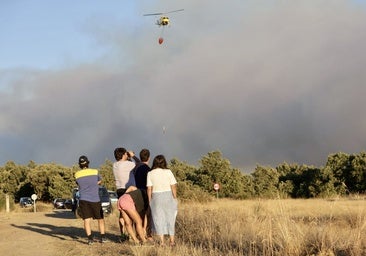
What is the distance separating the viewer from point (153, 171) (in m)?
10.6

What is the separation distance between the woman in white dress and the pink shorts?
877mm

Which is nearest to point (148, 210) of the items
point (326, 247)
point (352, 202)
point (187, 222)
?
point (187, 222)

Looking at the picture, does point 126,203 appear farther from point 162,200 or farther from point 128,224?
point 162,200

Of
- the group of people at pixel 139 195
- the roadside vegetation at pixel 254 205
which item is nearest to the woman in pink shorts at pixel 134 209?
the group of people at pixel 139 195

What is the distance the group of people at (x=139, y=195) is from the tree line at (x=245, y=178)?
38442 millimetres

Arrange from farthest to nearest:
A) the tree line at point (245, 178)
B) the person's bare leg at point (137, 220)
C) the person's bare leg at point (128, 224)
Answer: the tree line at point (245, 178), the person's bare leg at point (128, 224), the person's bare leg at point (137, 220)

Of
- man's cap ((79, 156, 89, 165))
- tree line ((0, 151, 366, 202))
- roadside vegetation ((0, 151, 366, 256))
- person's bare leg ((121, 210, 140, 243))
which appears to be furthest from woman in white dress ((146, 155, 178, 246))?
tree line ((0, 151, 366, 202))

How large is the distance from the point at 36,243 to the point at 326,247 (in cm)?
841

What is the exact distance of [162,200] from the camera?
34.4 ft

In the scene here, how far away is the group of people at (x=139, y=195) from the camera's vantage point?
34.3 feet

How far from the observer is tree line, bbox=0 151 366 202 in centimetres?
5675

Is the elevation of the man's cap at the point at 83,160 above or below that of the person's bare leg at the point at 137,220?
above

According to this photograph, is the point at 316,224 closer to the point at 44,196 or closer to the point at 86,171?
the point at 86,171

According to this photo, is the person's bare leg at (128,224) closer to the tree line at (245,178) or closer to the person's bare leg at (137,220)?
the person's bare leg at (137,220)
